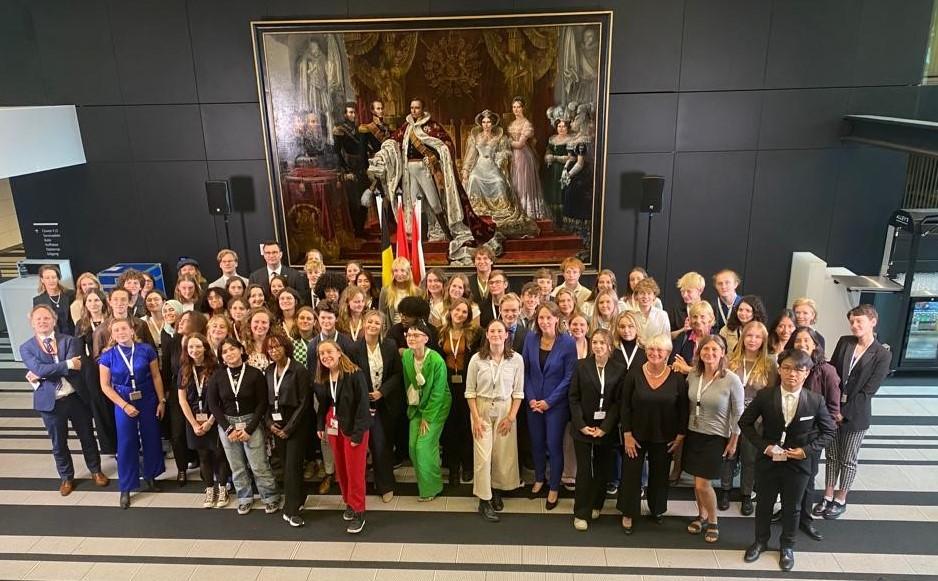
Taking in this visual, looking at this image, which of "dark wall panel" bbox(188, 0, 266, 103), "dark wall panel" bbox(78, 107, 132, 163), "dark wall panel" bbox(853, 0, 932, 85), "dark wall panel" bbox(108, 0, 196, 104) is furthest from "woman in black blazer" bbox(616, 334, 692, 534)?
"dark wall panel" bbox(78, 107, 132, 163)

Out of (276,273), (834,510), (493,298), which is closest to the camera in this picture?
(834,510)

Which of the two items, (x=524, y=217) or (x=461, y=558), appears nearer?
(x=461, y=558)

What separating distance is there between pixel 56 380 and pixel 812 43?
28.9 feet

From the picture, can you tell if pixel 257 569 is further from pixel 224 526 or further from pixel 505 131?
pixel 505 131

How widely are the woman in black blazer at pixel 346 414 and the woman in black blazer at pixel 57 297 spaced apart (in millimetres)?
3268

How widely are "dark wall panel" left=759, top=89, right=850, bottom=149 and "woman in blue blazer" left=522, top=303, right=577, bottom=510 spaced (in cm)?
469

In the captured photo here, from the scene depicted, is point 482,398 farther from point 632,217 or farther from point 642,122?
point 642,122

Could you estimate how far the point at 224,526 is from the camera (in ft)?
17.2

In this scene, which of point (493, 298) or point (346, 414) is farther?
point (493, 298)

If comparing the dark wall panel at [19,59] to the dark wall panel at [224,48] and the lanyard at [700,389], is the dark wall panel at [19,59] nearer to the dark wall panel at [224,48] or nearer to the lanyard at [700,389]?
the dark wall panel at [224,48]

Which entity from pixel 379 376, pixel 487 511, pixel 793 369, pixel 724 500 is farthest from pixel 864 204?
pixel 379 376

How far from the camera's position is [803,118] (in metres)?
7.78

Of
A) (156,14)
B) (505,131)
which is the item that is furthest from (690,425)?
(156,14)

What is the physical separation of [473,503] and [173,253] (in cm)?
588
